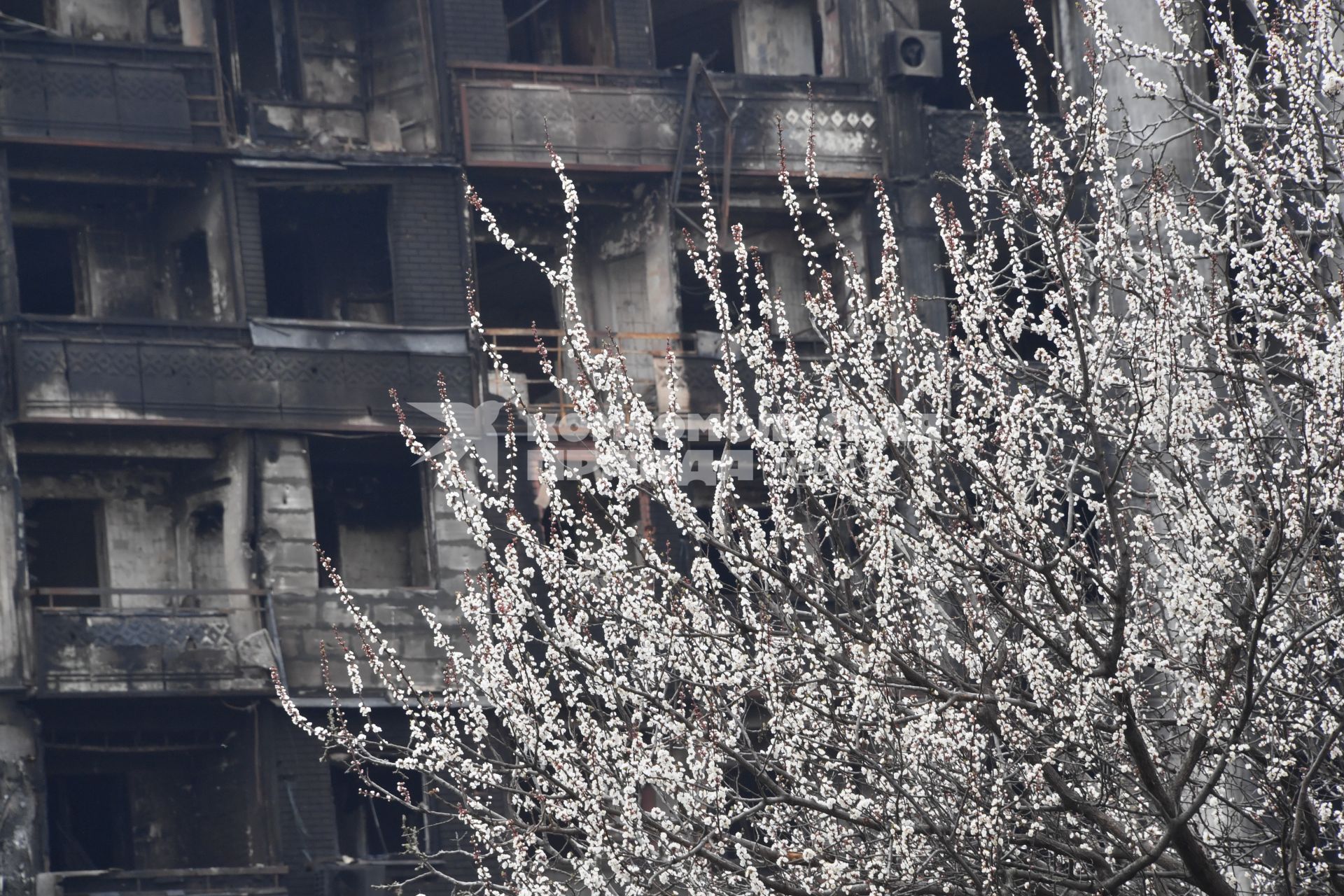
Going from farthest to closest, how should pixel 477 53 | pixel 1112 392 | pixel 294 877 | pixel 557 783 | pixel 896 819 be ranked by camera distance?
pixel 477 53
pixel 294 877
pixel 1112 392
pixel 557 783
pixel 896 819

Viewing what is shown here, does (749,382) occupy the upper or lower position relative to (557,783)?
upper

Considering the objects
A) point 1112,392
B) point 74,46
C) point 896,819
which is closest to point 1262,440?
point 896,819

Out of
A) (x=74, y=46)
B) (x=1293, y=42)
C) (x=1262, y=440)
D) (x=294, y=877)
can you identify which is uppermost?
(x=74, y=46)

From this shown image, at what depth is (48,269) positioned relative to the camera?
37.4 metres

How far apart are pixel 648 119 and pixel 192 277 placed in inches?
284

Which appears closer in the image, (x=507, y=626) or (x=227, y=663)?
(x=507, y=626)

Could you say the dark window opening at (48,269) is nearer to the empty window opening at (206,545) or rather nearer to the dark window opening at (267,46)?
the empty window opening at (206,545)

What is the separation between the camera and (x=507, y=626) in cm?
2000

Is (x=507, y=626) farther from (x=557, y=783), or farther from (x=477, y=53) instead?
(x=477, y=53)

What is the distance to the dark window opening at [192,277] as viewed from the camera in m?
37.4

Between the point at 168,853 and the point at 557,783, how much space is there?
59.7ft

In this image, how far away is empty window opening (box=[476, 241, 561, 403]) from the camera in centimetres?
3931

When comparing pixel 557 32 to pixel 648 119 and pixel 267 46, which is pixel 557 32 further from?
pixel 267 46

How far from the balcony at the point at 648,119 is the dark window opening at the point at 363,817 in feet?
29.8
